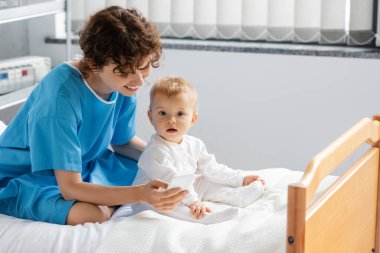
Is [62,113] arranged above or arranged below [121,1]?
below

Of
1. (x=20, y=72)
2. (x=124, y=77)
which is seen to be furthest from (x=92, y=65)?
(x=20, y=72)

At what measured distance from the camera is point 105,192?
73.5 inches

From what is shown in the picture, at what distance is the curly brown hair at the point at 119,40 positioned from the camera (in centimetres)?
184

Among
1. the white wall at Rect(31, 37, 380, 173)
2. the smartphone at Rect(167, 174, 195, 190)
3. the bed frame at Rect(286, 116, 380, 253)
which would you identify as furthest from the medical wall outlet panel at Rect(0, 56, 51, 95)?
the bed frame at Rect(286, 116, 380, 253)

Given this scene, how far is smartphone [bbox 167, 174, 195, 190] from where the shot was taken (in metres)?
1.74

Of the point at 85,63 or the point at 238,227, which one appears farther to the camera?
the point at 85,63

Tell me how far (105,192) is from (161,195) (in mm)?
181

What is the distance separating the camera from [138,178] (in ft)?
6.63

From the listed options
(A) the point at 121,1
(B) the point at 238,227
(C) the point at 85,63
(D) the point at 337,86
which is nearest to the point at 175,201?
(B) the point at 238,227

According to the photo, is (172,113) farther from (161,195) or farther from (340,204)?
(340,204)

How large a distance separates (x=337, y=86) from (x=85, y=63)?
1.23 metres

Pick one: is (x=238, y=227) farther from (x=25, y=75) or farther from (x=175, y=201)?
(x=25, y=75)

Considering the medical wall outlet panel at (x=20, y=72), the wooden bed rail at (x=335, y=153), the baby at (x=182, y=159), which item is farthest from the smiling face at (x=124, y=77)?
the medical wall outlet panel at (x=20, y=72)

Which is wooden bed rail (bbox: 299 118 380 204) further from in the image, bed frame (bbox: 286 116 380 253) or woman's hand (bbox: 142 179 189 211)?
woman's hand (bbox: 142 179 189 211)
